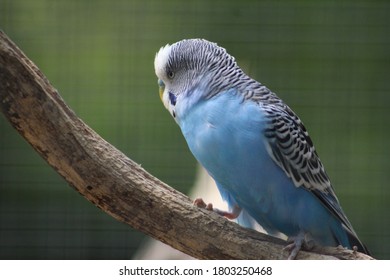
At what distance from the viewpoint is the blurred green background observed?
272 cm

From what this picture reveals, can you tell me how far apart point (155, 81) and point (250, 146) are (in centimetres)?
122

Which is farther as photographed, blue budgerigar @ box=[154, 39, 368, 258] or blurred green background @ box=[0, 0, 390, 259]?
blurred green background @ box=[0, 0, 390, 259]

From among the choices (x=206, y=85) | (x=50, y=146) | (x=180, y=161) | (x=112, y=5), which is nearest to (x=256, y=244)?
(x=206, y=85)

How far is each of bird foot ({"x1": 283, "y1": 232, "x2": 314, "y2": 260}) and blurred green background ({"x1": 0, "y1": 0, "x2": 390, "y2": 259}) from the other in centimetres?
109

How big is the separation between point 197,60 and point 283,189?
1.34ft

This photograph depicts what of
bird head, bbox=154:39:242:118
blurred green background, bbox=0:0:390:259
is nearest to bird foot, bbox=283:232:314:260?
bird head, bbox=154:39:242:118

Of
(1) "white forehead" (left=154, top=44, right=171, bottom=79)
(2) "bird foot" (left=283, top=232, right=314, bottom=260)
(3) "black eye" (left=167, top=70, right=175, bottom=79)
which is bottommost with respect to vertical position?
(2) "bird foot" (left=283, top=232, right=314, bottom=260)

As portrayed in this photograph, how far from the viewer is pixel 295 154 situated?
168 cm

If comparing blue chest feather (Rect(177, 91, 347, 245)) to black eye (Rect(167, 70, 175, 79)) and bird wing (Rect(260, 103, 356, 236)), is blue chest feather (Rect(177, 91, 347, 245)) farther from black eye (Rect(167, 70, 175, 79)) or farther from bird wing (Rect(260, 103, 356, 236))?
black eye (Rect(167, 70, 175, 79))

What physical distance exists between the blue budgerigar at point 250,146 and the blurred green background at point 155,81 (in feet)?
3.32

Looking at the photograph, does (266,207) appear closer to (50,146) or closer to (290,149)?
(290,149)

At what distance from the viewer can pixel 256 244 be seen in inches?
61.5
